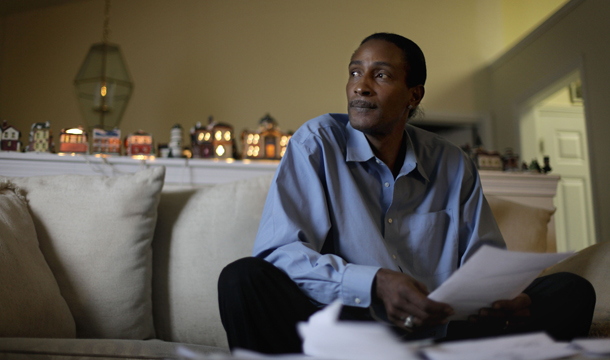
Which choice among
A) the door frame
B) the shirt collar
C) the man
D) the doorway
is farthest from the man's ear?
the doorway

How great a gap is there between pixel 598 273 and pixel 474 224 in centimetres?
34

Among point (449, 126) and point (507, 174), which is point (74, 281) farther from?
point (449, 126)

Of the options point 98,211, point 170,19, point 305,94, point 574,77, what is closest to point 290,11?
point 305,94

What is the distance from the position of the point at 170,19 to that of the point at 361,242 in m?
3.13

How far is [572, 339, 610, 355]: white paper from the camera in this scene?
1.72 feet

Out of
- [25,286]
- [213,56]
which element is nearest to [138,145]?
[25,286]

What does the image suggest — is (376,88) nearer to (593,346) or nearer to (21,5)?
(593,346)

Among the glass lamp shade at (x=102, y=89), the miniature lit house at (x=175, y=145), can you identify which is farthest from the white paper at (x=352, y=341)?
the glass lamp shade at (x=102, y=89)

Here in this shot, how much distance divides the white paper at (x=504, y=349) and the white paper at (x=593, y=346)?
1cm

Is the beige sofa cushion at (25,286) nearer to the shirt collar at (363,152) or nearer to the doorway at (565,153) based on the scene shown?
the shirt collar at (363,152)

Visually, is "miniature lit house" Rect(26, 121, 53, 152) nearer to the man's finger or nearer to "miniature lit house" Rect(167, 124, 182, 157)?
"miniature lit house" Rect(167, 124, 182, 157)

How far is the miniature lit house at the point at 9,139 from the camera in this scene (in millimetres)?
1621

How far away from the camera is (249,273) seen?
2.67 feet

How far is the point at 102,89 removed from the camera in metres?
2.54
